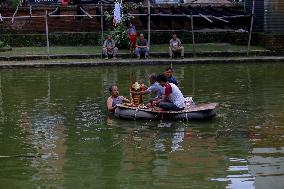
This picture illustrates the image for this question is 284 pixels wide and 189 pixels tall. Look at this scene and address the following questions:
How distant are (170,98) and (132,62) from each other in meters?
13.0

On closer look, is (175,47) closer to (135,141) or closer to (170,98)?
(170,98)

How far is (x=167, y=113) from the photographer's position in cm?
1518

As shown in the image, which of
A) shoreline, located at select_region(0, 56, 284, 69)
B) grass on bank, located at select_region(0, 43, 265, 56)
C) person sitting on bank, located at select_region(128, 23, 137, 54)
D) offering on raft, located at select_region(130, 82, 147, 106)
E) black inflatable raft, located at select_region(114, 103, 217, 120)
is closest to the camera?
black inflatable raft, located at select_region(114, 103, 217, 120)

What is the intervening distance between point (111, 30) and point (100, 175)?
23.2 meters

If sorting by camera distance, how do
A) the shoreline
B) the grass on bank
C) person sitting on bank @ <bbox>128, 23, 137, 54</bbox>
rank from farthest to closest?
the grass on bank → person sitting on bank @ <bbox>128, 23, 137, 54</bbox> → the shoreline

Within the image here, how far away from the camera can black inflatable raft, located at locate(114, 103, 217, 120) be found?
15.1 m

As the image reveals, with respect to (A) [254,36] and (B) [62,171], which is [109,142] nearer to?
(B) [62,171]

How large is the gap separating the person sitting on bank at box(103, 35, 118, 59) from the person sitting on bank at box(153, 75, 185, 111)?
1407 centimetres

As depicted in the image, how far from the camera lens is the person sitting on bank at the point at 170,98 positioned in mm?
15184

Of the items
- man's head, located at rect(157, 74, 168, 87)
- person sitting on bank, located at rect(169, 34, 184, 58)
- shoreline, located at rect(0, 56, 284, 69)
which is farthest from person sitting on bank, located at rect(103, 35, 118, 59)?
man's head, located at rect(157, 74, 168, 87)

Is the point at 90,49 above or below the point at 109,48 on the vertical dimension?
below

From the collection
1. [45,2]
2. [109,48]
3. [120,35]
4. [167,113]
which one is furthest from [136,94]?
[45,2]

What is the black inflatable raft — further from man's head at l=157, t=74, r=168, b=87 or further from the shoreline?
the shoreline

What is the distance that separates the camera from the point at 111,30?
33219 mm
